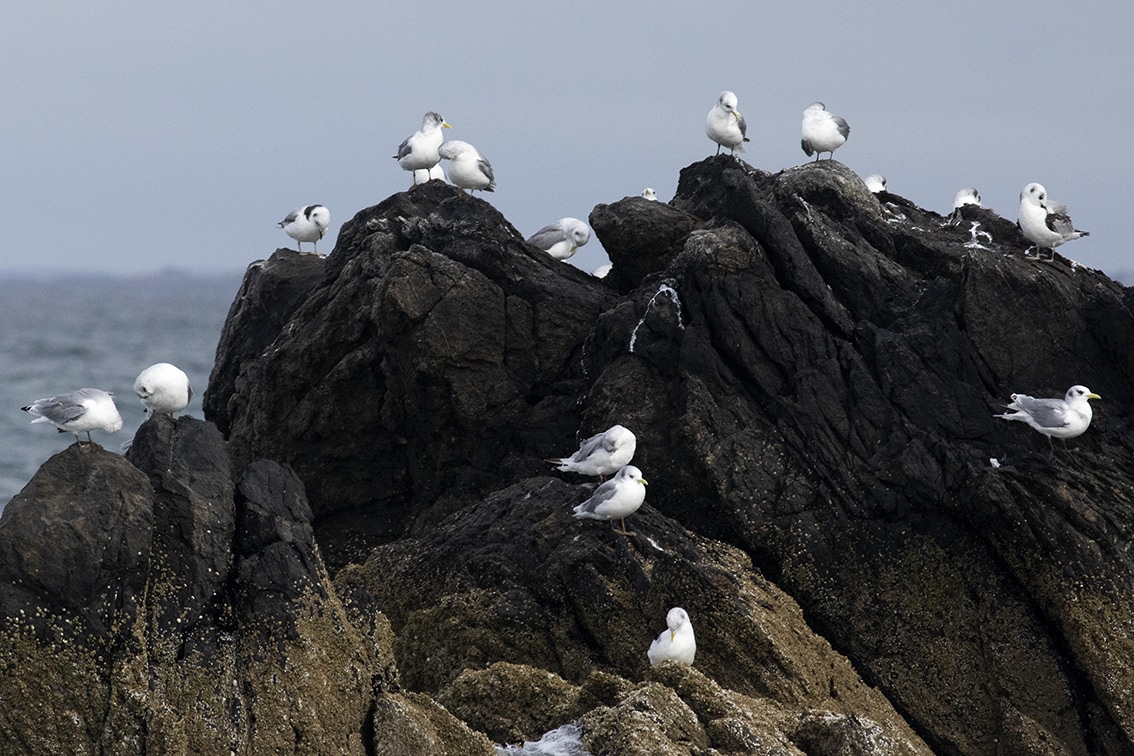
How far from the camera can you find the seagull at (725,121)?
1858 centimetres

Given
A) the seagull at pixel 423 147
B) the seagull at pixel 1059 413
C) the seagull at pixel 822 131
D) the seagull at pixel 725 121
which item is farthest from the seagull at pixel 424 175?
the seagull at pixel 1059 413

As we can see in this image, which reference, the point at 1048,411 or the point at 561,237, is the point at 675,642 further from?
the point at 561,237

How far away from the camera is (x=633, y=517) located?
38.8 feet

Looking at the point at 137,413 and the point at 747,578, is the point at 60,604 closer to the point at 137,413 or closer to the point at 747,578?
the point at 747,578

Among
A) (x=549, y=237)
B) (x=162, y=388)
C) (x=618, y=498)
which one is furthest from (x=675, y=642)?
(x=549, y=237)

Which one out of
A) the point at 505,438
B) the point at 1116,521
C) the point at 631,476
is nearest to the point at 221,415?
the point at 505,438

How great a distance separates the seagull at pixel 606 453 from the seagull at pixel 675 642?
2.05 metres

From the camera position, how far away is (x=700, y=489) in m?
12.9

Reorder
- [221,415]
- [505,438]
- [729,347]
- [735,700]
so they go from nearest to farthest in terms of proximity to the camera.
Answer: [735,700] < [729,347] < [505,438] < [221,415]

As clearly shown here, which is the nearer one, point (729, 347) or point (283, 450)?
point (729, 347)

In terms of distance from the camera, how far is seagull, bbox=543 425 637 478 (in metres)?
12.3

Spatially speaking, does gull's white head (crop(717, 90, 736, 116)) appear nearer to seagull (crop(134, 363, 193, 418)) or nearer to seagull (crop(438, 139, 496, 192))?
seagull (crop(438, 139, 496, 192))

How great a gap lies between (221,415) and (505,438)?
13.7ft

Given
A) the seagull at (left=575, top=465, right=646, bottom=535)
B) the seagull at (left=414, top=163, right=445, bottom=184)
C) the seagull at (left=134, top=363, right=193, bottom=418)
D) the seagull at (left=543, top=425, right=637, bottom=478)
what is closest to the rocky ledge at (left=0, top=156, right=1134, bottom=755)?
the seagull at (left=575, top=465, right=646, bottom=535)
